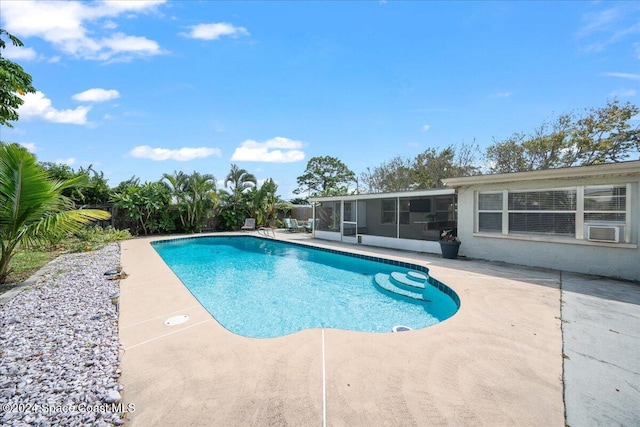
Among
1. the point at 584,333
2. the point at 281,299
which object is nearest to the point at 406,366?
the point at 584,333

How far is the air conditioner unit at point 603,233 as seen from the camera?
6.04 metres

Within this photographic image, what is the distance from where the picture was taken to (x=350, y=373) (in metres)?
2.59

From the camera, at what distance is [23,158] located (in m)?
4.82

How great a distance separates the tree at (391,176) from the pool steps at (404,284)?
1676cm

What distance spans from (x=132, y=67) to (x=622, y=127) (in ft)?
84.8

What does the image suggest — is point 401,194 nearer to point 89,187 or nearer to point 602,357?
point 602,357

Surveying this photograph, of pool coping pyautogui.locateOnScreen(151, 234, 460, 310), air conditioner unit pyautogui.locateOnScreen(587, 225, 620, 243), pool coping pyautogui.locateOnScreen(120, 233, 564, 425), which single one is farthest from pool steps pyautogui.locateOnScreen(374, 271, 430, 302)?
air conditioner unit pyautogui.locateOnScreen(587, 225, 620, 243)

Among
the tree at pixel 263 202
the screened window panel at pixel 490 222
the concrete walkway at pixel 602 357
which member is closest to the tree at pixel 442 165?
the tree at pixel 263 202

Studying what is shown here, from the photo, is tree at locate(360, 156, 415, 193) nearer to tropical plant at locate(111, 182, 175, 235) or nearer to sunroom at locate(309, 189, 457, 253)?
sunroom at locate(309, 189, 457, 253)

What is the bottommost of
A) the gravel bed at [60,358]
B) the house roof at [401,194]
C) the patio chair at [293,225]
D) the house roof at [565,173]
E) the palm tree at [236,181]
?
the gravel bed at [60,358]

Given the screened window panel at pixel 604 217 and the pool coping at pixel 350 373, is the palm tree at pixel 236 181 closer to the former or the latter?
the pool coping at pixel 350 373

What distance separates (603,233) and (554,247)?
1012mm

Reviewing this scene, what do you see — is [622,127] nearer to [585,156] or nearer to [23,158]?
[585,156]

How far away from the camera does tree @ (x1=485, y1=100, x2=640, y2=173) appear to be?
53.5 feet
